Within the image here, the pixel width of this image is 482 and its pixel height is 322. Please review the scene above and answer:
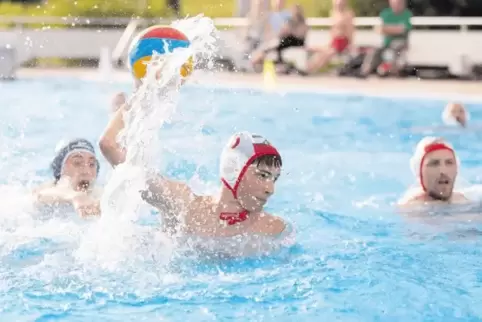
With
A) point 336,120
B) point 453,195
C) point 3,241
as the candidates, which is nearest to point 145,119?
point 3,241

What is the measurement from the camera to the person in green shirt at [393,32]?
16.1 metres

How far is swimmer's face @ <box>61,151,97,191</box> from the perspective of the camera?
7219 mm

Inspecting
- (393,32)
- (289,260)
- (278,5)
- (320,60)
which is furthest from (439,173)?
(278,5)

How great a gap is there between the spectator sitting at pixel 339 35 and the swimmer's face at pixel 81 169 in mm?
9883

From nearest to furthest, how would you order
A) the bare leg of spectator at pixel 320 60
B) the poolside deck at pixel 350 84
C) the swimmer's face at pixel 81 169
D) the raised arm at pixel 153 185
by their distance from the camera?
the raised arm at pixel 153 185 < the swimmer's face at pixel 81 169 < the poolside deck at pixel 350 84 < the bare leg of spectator at pixel 320 60

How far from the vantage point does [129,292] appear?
493cm

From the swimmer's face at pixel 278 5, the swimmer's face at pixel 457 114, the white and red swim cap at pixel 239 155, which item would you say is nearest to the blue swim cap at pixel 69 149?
the white and red swim cap at pixel 239 155

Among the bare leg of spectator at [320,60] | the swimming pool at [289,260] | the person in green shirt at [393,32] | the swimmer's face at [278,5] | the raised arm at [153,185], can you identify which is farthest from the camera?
the swimmer's face at [278,5]

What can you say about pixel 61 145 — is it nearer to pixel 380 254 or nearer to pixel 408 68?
pixel 380 254

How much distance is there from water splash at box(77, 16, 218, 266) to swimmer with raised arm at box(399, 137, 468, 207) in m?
2.09

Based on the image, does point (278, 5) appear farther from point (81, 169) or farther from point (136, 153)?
point (136, 153)

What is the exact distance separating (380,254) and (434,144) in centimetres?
143

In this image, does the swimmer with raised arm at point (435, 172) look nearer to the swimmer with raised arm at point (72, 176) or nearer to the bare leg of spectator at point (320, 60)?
the swimmer with raised arm at point (72, 176)

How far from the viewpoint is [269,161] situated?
17.2ft
